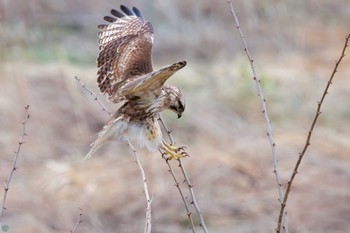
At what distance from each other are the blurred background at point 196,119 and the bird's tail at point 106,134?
9.75 feet

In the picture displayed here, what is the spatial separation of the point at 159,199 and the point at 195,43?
→ 10.2 ft

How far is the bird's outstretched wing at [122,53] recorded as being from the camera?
5.18 meters

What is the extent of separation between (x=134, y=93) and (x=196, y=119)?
504 cm

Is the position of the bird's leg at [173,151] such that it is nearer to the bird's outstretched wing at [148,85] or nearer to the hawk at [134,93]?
the hawk at [134,93]

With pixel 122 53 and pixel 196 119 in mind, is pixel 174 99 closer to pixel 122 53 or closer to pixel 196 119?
pixel 122 53

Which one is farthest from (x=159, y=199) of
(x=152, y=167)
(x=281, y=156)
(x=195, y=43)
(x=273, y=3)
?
(x=273, y=3)

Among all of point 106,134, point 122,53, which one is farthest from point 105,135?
point 122,53

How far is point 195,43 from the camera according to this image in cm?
1154

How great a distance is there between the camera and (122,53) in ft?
17.6

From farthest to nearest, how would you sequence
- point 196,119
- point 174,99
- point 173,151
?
point 196,119, point 174,99, point 173,151

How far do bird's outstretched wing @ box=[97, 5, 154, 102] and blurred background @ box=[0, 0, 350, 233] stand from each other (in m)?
2.52

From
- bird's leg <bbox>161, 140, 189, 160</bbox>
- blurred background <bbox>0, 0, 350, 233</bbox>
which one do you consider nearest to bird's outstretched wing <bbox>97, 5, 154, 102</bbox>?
bird's leg <bbox>161, 140, 189, 160</bbox>

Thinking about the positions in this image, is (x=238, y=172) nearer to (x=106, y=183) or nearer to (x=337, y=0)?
(x=106, y=183)

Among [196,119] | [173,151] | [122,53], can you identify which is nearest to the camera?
[173,151]
